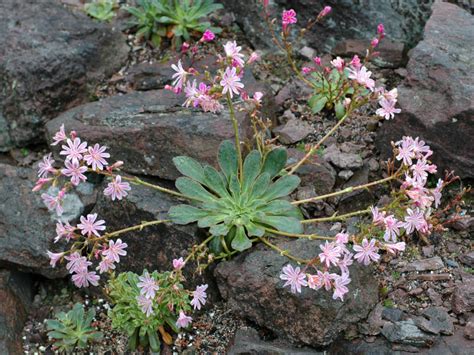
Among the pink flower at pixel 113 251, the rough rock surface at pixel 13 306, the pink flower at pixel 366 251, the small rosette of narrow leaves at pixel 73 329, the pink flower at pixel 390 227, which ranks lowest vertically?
the rough rock surface at pixel 13 306

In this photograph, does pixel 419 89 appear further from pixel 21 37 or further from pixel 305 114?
pixel 21 37

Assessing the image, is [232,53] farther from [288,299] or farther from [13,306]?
[13,306]

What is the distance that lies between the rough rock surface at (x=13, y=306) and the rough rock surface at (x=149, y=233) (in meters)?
0.70

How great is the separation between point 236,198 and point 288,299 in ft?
2.28

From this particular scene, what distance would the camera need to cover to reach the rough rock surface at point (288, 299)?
3.85 meters

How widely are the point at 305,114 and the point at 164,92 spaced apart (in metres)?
1.02

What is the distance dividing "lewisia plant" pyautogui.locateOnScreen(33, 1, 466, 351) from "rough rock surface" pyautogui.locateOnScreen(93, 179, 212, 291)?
0.13m

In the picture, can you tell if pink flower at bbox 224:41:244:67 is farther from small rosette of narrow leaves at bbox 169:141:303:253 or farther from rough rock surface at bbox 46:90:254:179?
rough rock surface at bbox 46:90:254:179

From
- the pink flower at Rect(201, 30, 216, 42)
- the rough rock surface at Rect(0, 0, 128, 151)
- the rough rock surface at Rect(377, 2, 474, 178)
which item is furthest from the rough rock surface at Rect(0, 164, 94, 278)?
the rough rock surface at Rect(377, 2, 474, 178)

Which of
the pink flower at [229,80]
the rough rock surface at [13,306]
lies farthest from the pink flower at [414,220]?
the rough rock surface at [13,306]

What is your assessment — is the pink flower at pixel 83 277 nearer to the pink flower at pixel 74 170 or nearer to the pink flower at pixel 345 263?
the pink flower at pixel 74 170

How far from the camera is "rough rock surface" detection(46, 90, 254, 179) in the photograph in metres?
4.52

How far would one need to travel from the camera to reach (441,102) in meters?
4.51

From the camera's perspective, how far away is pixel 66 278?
475 cm
